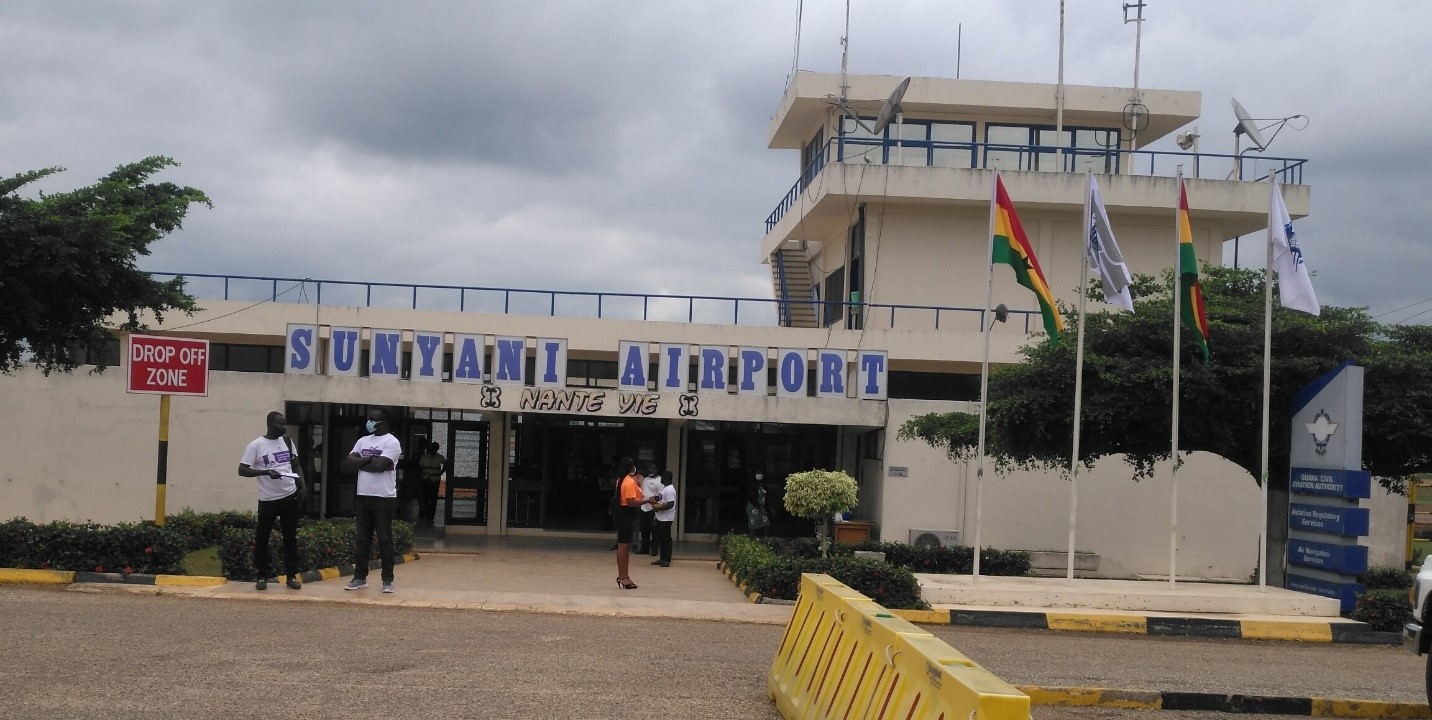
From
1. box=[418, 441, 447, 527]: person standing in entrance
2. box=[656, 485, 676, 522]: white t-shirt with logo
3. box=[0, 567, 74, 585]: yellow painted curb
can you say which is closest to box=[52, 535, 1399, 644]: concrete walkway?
box=[0, 567, 74, 585]: yellow painted curb

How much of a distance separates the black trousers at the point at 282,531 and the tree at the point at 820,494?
268 inches

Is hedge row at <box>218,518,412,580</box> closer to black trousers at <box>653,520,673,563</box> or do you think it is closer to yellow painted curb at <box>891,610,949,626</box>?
black trousers at <box>653,520,673,563</box>

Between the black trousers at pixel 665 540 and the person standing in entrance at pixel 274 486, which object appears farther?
the black trousers at pixel 665 540

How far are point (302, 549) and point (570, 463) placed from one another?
40.7ft

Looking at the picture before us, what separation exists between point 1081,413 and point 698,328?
34.2 ft

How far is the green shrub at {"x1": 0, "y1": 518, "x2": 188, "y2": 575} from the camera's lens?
13.7m

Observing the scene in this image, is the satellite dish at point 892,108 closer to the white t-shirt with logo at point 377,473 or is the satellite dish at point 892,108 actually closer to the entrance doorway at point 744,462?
the entrance doorway at point 744,462

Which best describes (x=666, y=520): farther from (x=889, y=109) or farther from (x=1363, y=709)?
(x=1363, y=709)

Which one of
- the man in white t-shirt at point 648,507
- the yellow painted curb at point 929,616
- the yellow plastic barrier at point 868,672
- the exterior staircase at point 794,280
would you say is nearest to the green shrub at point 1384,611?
the yellow painted curb at point 929,616

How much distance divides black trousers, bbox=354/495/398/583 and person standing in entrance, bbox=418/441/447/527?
12.3 metres

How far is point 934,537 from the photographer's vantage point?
2223cm

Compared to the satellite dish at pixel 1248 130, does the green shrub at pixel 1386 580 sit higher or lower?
lower

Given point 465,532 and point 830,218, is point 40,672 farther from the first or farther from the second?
point 830,218

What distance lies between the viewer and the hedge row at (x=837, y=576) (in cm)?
1441
